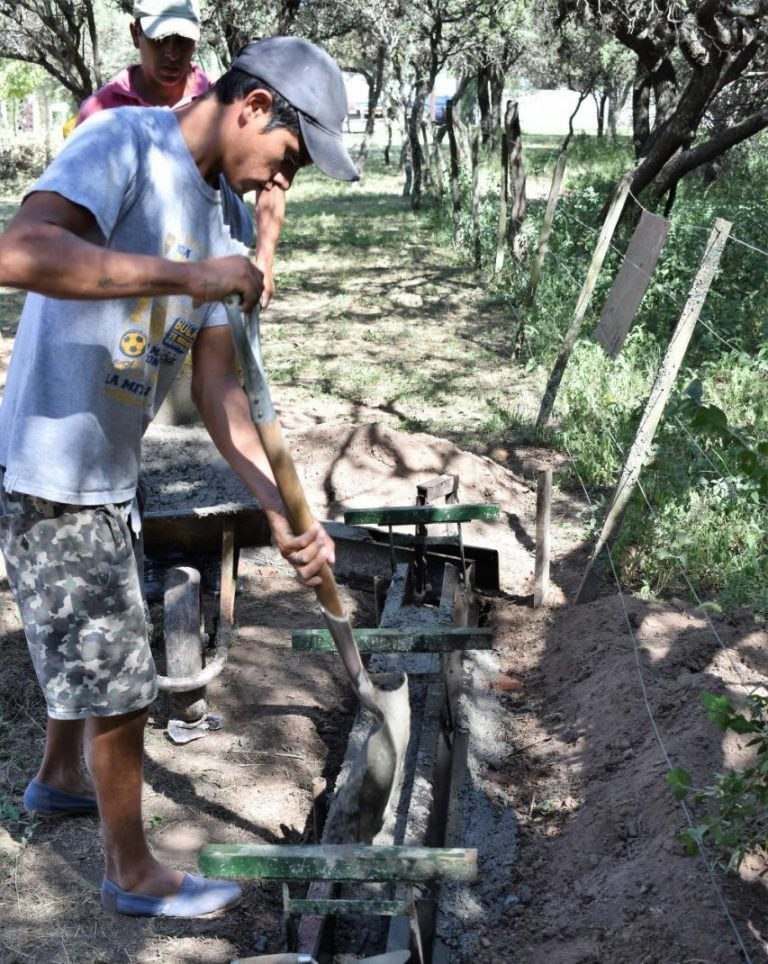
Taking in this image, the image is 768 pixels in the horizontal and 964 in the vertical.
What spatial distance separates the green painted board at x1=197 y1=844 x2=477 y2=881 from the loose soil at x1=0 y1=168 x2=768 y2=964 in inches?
18.7

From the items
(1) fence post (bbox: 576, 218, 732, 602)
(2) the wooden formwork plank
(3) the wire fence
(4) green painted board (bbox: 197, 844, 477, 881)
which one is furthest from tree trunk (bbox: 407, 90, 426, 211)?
(4) green painted board (bbox: 197, 844, 477, 881)

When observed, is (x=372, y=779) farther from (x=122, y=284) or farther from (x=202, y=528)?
(x=202, y=528)

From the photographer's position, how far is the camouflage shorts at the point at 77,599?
236 cm

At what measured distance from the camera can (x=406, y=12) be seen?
18.4 metres

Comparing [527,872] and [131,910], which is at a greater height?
[131,910]

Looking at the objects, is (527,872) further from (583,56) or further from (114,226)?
(583,56)

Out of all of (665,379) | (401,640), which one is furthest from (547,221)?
(401,640)

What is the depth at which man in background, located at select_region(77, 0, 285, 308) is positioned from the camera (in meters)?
4.11

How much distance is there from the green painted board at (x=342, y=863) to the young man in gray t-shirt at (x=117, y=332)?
37 cm

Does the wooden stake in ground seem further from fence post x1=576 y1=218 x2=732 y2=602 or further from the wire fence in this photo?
fence post x1=576 y1=218 x2=732 y2=602

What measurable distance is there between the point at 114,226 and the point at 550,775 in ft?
7.84

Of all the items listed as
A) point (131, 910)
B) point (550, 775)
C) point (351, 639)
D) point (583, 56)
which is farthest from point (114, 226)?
point (583, 56)

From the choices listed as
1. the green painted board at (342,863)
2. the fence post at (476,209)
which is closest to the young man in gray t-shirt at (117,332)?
the green painted board at (342,863)

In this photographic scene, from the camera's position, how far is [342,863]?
2.33 meters
